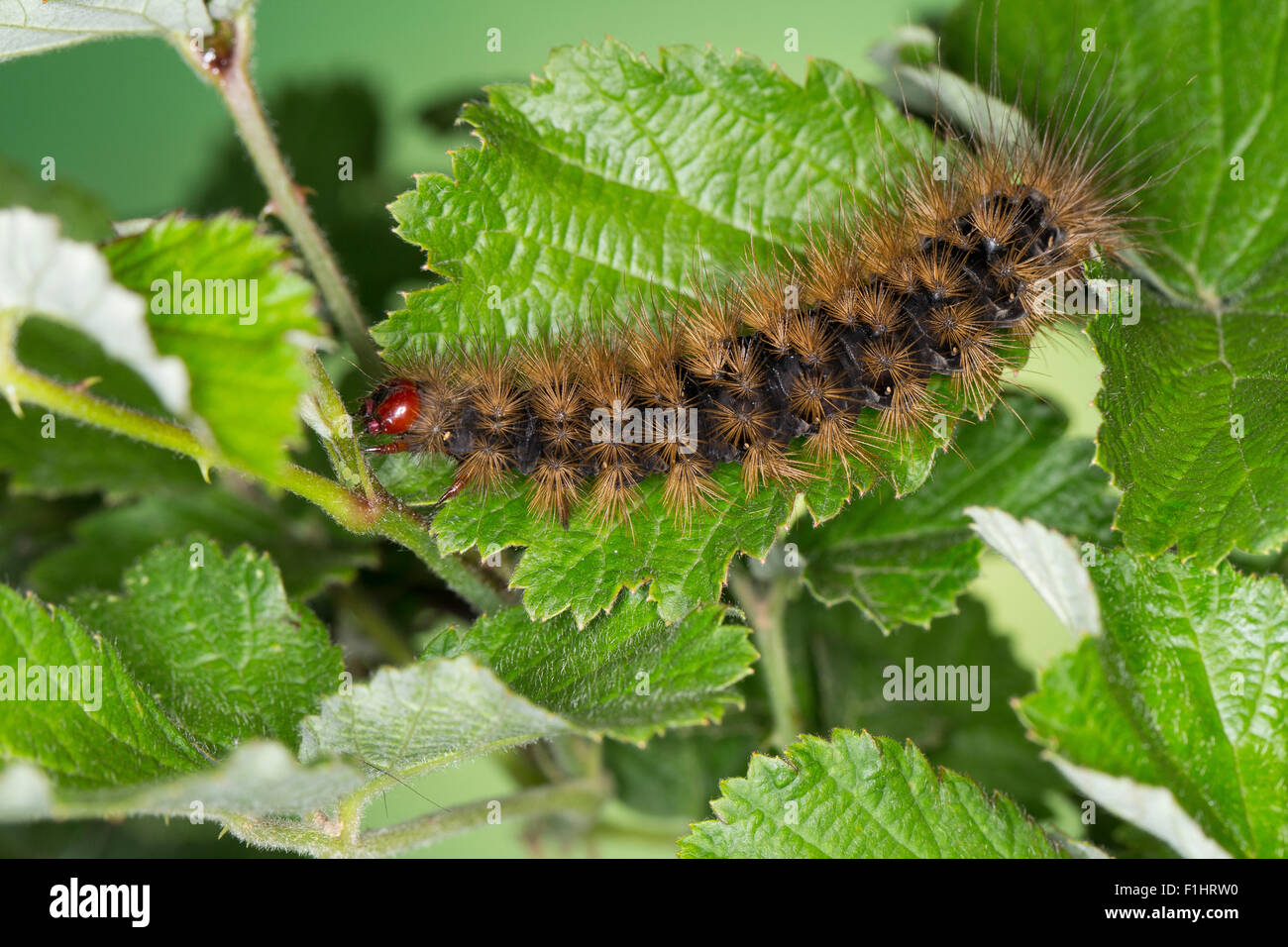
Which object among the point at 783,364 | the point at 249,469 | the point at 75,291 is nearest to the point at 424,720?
the point at 249,469

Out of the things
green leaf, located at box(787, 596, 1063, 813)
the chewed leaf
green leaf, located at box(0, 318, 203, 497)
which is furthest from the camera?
green leaf, located at box(787, 596, 1063, 813)

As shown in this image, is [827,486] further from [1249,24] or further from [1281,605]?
[1249,24]

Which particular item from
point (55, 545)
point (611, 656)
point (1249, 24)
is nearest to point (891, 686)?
point (611, 656)

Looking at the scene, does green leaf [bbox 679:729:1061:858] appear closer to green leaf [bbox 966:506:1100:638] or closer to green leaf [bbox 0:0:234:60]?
green leaf [bbox 966:506:1100:638]

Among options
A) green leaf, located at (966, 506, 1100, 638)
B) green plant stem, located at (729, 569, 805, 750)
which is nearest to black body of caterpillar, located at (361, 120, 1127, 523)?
green plant stem, located at (729, 569, 805, 750)

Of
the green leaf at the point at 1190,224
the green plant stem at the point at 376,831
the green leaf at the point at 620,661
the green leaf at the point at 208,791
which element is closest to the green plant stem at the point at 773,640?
the green leaf at the point at 620,661
